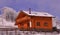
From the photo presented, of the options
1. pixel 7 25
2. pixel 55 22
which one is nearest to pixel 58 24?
pixel 55 22

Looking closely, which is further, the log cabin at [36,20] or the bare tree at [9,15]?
the bare tree at [9,15]

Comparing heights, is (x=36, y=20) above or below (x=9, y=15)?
below

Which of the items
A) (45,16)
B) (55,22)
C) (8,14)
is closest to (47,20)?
(45,16)

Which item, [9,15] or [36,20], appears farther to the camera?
[9,15]

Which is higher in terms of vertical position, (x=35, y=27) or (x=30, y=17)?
(x=30, y=17)

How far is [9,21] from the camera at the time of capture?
9.82m

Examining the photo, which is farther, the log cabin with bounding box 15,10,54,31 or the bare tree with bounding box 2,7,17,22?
the bare tree with bounding box 2,7,17,22

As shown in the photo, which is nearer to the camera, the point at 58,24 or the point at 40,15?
the point at 40,15

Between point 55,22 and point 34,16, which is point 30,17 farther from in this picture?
point 55,22

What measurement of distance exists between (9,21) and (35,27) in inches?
102

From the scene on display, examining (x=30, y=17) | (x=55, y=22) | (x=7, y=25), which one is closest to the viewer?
(x=30, y=17)

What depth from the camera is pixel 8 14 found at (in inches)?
424

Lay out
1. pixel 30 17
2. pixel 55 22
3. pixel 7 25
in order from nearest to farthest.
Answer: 1. pixel 30 17
2. pixel 7 25
3. pixel 55 22

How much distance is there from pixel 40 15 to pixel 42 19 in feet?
0.72
